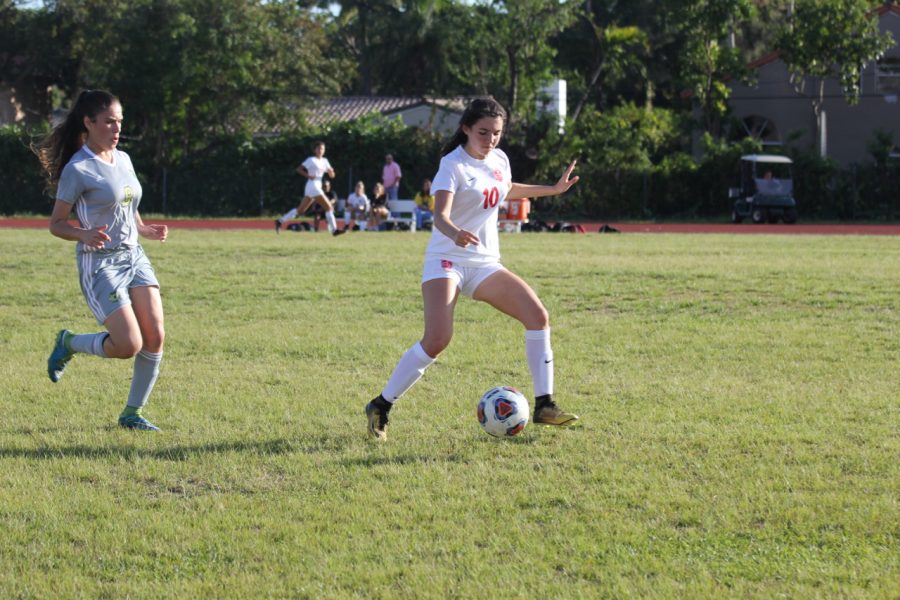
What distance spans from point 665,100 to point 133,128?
26.8m

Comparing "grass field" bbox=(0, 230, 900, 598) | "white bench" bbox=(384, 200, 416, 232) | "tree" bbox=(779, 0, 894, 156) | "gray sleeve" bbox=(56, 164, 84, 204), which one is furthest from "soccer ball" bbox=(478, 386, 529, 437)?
"tree" bbox=(779, 0, 894, 156)

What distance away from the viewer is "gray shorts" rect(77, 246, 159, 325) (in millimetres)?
7008

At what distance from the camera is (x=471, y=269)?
7.03 meters

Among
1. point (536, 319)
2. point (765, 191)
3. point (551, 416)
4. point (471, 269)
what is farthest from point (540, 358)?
point (765, 191)

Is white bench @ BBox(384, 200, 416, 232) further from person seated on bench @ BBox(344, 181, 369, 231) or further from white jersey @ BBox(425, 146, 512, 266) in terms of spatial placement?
white jersey @ BBox(425, 146, 512, 266)

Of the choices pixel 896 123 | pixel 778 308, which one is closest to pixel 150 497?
pixel 778 308

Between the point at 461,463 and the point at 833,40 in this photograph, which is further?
the point at 833,40

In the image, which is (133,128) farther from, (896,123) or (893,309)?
(893,309)

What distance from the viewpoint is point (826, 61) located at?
40.0 m

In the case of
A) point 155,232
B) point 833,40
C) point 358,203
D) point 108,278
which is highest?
point 833,40

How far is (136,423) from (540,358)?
2332mm

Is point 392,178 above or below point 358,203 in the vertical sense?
above

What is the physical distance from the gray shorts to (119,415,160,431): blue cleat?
1.89 ft

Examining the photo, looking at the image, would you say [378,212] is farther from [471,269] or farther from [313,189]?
[471,269]
